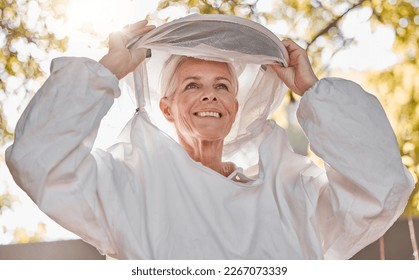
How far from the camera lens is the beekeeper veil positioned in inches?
80.9

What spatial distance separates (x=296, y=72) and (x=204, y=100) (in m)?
0.30

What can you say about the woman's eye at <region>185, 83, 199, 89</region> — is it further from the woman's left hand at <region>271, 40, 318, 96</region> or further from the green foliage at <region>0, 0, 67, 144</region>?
the green foliage at <region>0, 0, 67, 144</region>

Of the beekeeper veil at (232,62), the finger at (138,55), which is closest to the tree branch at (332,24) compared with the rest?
the beekeeper veil at (232,62)

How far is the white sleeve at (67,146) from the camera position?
1814 mm

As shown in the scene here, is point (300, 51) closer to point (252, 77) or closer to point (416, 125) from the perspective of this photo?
point (252, 77)

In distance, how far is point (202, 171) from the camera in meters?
2.03

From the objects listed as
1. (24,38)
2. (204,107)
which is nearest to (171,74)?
(204,107)

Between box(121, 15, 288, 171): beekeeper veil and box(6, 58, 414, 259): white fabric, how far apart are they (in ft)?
0.51

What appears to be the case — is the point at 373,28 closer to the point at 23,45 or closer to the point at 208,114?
the point at 208,114

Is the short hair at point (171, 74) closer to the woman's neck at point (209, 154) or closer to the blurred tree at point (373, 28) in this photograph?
the woman's neck at point (209, 154)

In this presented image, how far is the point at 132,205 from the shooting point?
6.36 ft

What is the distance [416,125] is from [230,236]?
169 cm

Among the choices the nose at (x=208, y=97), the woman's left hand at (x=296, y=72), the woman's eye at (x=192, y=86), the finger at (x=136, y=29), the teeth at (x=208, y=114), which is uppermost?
the finger at (x=136, y=29)

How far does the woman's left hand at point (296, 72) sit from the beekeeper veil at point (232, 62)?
0.04 m
